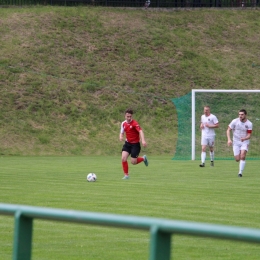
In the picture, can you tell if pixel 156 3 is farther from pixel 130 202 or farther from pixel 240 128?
pixel 130 202

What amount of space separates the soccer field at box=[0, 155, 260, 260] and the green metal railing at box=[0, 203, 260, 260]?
114cm

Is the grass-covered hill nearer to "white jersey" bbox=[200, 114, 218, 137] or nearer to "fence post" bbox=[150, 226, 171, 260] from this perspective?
"white jersey" bbox=[200, 114, 218, 137]

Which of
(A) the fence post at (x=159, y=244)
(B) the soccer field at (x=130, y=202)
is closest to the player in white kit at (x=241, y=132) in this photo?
(B) the soccer field at (x=130, y=202)

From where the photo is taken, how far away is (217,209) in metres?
13.1

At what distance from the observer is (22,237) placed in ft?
11.8

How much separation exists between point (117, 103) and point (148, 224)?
39067 mm

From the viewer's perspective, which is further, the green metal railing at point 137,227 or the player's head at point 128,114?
the player's head at point 128,114

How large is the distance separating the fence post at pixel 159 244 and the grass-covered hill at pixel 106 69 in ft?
112

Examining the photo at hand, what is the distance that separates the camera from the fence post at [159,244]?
3.11 m

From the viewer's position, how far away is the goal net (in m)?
35.3

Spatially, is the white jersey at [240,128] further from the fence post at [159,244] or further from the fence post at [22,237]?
the fence post at [159,244]

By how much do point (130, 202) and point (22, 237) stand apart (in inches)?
416

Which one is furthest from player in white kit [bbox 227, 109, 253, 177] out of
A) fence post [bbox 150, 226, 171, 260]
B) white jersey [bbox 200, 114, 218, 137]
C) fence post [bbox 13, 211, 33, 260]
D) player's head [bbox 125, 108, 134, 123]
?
fence post [bbox 150, 226, 171, 260]

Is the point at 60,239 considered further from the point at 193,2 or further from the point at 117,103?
the point at 193,2
